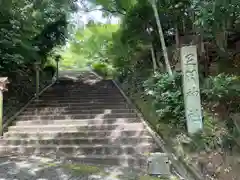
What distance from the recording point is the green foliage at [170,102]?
17.5ft

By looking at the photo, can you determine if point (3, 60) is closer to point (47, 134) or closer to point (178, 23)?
point (47, 134)

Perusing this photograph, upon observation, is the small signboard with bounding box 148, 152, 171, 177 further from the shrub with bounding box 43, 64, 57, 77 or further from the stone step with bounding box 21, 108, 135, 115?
the shrub with bounding box 43, 64, 57, 77

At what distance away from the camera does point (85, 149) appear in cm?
581

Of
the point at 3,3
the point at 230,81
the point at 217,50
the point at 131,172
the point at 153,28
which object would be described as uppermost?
the point at 3,3

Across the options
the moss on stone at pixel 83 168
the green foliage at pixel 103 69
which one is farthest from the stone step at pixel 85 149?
Result: the green foliage at pixel 103 69

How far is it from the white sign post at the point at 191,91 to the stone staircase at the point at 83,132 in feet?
3.54

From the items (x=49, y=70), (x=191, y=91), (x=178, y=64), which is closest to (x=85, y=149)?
(x=191, y=91)

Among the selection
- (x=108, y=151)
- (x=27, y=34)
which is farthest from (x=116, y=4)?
(x=108, y=151)

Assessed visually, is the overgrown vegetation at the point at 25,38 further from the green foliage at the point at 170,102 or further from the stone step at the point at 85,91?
the green foliage at the point at 170,102

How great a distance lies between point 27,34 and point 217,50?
16.5 feet

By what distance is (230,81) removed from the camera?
493cm

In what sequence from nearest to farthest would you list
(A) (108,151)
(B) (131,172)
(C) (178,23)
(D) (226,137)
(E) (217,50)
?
(D) (226,137)
(B) (131,172)
(A) (108,151)
(E) (217,50)
(C) (178,23)

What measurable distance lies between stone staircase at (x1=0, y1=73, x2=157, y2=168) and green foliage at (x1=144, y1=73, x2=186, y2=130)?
26.3 inches

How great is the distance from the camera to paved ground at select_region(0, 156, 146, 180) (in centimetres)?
434
